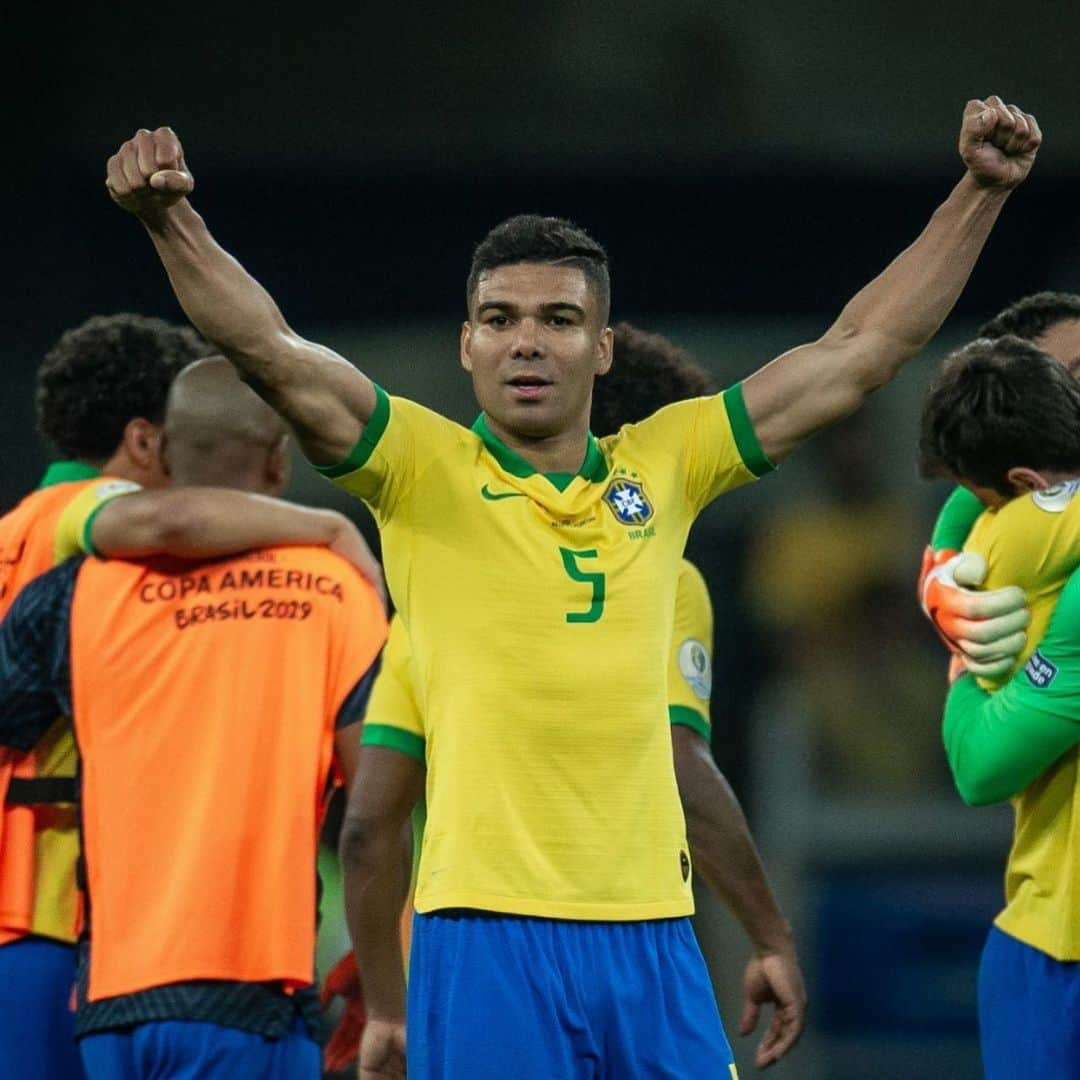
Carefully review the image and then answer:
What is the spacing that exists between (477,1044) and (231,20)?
6551 mm

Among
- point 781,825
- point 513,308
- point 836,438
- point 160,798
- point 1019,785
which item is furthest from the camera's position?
point 836,438

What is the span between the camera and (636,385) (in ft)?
14.4

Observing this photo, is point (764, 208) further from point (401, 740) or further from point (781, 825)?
point (401, 740)

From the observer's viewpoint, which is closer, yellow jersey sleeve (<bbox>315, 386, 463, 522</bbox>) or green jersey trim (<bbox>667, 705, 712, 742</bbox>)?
yellow jersey sleeve (<bbox>315, 386, 463, 522</bbox>)

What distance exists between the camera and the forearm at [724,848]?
4020 millimetres

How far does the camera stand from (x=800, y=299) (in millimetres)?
8820

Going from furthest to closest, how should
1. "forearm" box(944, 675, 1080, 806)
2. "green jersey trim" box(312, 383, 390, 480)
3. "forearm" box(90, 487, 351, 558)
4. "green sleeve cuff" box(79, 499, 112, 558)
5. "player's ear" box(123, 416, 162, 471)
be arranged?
1. "player's ear" box(123, 416, 162, 471)
2. "green sleeve cuff" box(79, 499, 112, 558)
3. "forearm" box(90, 487, 351, 558)
4. "forearm" box(944, 675, 1080, 806)
5. "green jersey trim" box(312, 383, 390, 480)

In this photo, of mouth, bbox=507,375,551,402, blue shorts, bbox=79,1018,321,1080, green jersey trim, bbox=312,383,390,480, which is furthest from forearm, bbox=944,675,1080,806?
blue shorts, bbox=79,1018,321,1080

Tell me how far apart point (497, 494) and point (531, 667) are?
11.0 inches

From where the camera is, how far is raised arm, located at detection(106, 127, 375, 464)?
2992 mm

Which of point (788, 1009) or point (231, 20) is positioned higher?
point (231, 20)

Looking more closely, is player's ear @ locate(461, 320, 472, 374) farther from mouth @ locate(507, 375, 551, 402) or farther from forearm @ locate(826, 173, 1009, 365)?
forearm @ locate(826, 173, 1009, 365)

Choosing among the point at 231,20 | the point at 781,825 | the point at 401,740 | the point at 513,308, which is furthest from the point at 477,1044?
the point at 231,20

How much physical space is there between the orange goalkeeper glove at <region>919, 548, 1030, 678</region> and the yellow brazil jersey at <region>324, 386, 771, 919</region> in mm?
746
